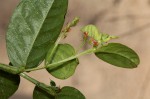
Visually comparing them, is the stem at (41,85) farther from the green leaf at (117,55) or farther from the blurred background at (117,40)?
the blurred background at (117,40)

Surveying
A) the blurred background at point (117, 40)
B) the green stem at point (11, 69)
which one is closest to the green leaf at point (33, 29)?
the green stem at point (11, 69)

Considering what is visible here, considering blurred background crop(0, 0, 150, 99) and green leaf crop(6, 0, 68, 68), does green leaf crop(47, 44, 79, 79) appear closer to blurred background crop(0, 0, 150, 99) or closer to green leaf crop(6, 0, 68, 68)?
green leaf crop(6, 0, 68, 68)

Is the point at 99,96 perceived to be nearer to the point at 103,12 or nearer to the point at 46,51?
the point at 103,12

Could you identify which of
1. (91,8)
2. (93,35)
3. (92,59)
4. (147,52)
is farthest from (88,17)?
(93,35)

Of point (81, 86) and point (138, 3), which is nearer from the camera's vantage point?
point (81, 86)

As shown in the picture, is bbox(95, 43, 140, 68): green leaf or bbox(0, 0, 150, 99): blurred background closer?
bbox(95, 43, 140, 68): green leaf

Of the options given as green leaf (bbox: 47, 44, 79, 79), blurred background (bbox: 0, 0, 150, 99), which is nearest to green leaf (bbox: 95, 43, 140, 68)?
green leaf (bbox: 47, 44, 79, 79)
